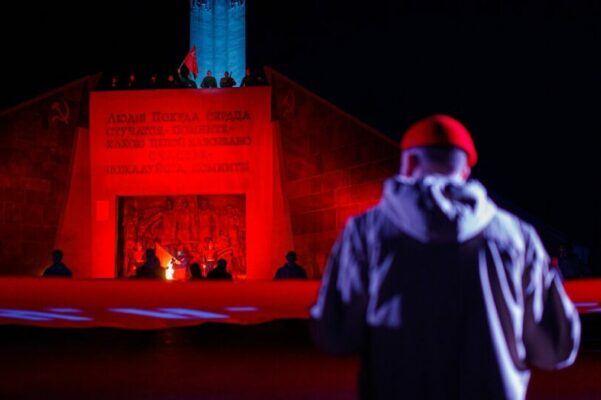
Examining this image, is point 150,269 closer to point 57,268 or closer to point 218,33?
point 57,268

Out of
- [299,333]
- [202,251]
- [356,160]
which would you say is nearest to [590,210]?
[356,160]

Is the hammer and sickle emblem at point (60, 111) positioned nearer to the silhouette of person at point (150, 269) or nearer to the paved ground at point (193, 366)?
the silhouette of person at point (150, 269)

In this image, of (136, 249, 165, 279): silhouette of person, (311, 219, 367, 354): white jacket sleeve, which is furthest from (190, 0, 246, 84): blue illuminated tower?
(311, 219, 367, 354): white jacket sleeve

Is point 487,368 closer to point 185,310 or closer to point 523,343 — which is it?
point 523,343

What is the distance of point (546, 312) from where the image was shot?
1.76m

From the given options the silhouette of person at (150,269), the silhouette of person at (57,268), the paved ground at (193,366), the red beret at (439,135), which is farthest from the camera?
the silhouette of person at (150,269)

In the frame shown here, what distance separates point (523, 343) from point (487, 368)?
176mm

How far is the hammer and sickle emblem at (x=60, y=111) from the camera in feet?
49.0

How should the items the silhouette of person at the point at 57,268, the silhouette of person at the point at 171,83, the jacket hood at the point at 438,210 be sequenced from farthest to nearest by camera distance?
the silhouette of person at the point at 171,83, the silhouette of person at the point at 57,268, the jacket hood at the point at 438,210

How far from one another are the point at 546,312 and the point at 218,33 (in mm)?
20224

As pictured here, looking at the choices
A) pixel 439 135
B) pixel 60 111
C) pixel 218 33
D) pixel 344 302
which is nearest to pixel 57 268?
pixel 60 111

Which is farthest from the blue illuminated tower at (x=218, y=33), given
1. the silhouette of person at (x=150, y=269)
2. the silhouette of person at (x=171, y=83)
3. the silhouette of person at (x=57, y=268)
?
the silhouette of person at (x=57, y=268)

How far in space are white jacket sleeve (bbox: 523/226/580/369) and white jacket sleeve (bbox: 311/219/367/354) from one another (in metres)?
0.42

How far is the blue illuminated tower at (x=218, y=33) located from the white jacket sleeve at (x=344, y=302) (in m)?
19.3
